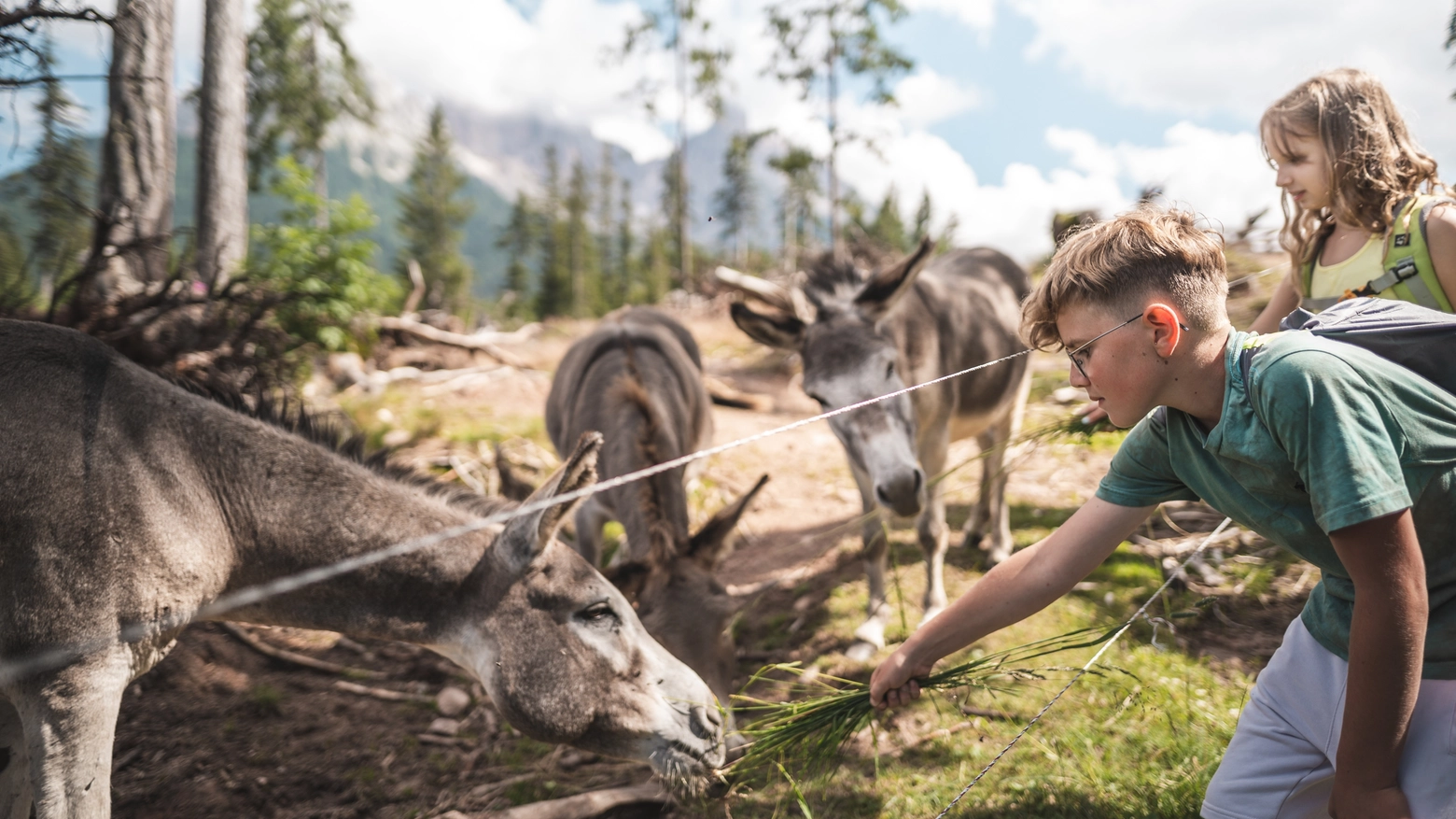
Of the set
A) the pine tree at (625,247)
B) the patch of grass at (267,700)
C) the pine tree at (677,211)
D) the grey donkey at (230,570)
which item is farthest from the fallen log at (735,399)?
the pine tree at (625,247)

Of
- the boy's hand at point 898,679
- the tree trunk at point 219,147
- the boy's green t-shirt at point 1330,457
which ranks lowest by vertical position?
the boy's hand at point 898,679

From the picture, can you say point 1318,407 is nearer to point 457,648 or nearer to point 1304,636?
point 1304,636

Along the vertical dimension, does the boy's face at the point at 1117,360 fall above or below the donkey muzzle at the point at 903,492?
above

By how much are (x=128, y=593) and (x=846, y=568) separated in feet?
15.4

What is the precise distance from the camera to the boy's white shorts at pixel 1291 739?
1.81m

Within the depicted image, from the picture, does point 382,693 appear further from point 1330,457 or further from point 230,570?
point 1330,457

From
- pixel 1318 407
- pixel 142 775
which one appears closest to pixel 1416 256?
pixel 1318 407

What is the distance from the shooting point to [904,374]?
184 inches

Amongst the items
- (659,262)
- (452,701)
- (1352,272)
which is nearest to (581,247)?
(659,262)

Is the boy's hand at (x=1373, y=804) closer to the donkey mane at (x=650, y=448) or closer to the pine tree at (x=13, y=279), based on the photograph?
the donkey mane at (x=650, y=448)

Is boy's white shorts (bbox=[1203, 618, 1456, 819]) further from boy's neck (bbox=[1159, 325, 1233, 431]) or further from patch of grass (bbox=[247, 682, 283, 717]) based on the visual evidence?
patch of grass (bbox=[247, 682, 283, 717])

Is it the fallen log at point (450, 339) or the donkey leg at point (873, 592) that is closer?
the donkey leg at point (873, 592)

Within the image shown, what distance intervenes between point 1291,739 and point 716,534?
236 centimetres

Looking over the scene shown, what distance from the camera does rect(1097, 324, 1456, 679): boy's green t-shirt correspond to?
4.63 ft
